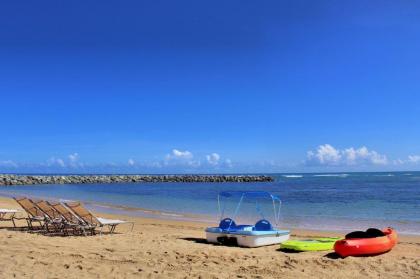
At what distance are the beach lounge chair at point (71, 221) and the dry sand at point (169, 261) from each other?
2.38 ft

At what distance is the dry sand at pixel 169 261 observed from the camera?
7.68 metres

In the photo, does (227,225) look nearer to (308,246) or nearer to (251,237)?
(251,237)

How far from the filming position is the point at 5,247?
9391 mm

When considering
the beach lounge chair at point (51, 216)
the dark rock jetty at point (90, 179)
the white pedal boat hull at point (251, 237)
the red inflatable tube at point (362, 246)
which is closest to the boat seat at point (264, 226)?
the white pedal boat hull at point (251, 237)

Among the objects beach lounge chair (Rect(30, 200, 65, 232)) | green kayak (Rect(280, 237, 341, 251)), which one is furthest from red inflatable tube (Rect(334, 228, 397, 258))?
beach lounge chair (Rect(30, 200, 65, 232))

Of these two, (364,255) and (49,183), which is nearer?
(364,255)

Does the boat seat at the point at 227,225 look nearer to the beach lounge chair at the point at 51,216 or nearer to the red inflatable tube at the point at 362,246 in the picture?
the red inflatable tube at the point at 362,246

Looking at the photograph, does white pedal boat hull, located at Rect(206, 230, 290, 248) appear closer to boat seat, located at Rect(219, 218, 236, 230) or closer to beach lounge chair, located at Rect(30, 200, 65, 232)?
boat seat, located at Rect(219, 218, 236, 230)

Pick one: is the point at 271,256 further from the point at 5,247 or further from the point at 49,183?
the point at 49,183

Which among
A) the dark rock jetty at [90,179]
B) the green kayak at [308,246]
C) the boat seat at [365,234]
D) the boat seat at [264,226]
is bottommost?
the green kayak at [308,246]

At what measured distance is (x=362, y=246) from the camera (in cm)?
974

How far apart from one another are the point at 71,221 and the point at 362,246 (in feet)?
23.5

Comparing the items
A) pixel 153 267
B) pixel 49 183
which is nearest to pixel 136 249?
pixel 153 267

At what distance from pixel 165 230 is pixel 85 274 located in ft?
24.1
